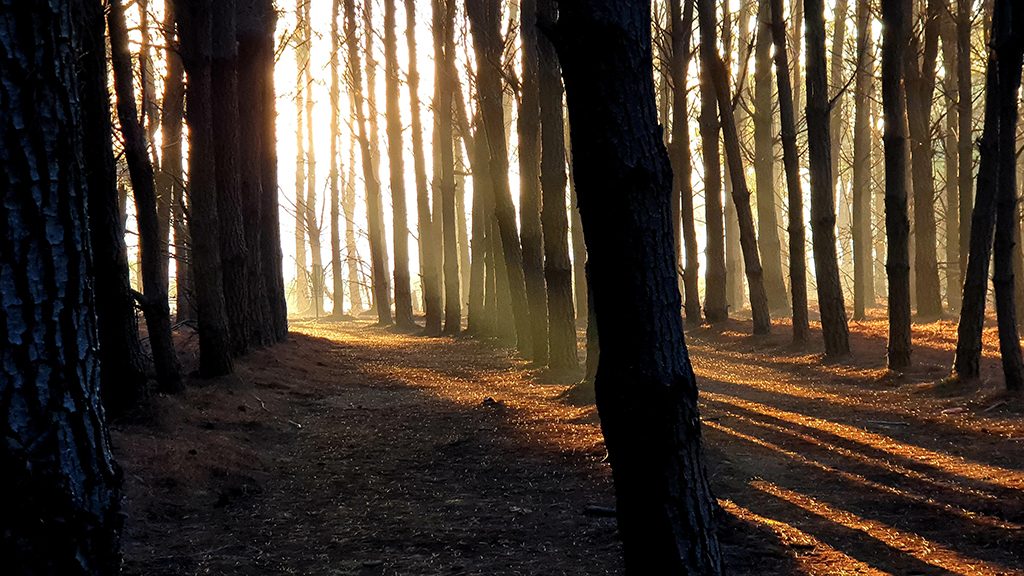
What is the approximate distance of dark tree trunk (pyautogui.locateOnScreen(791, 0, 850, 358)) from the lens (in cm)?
1408

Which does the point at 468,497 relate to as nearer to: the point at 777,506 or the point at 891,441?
the point at 777,506

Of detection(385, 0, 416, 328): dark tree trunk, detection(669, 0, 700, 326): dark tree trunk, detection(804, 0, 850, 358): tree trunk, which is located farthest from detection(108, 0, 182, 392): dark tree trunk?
detection(385, 0, 416, 328): dark tree trunk

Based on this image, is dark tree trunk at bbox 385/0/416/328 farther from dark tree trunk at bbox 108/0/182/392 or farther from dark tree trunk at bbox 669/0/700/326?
dark tree trunk at bbox 108/0/182/392

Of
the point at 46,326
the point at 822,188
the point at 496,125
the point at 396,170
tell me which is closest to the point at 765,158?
the point at 396,170

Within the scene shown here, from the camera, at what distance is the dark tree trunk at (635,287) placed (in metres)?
3.67

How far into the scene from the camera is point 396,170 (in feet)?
86.3

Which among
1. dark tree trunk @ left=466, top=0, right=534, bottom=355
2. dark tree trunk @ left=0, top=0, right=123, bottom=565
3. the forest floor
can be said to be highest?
dark tree trunk @ left=466, top=0, right=534, bottom=355

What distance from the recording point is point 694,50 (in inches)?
835

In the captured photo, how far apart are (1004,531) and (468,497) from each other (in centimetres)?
380

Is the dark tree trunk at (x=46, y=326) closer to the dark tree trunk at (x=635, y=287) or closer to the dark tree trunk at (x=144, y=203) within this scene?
the dark tree trunk at (x=635, y=287)

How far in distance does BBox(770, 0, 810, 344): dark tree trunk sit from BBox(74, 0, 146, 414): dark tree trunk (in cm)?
A: 1093

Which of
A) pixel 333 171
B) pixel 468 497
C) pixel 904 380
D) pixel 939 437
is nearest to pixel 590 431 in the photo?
pixel 468 497

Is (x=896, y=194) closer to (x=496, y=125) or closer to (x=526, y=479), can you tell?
(x=496, y=125)

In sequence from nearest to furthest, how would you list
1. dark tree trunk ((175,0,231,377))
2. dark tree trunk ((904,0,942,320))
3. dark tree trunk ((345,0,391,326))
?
dark tree trunk ((175,0,231,377)) < dark tree trunk ((904,0,942,320)) < dark tree trunk ((345,0,391,326))
